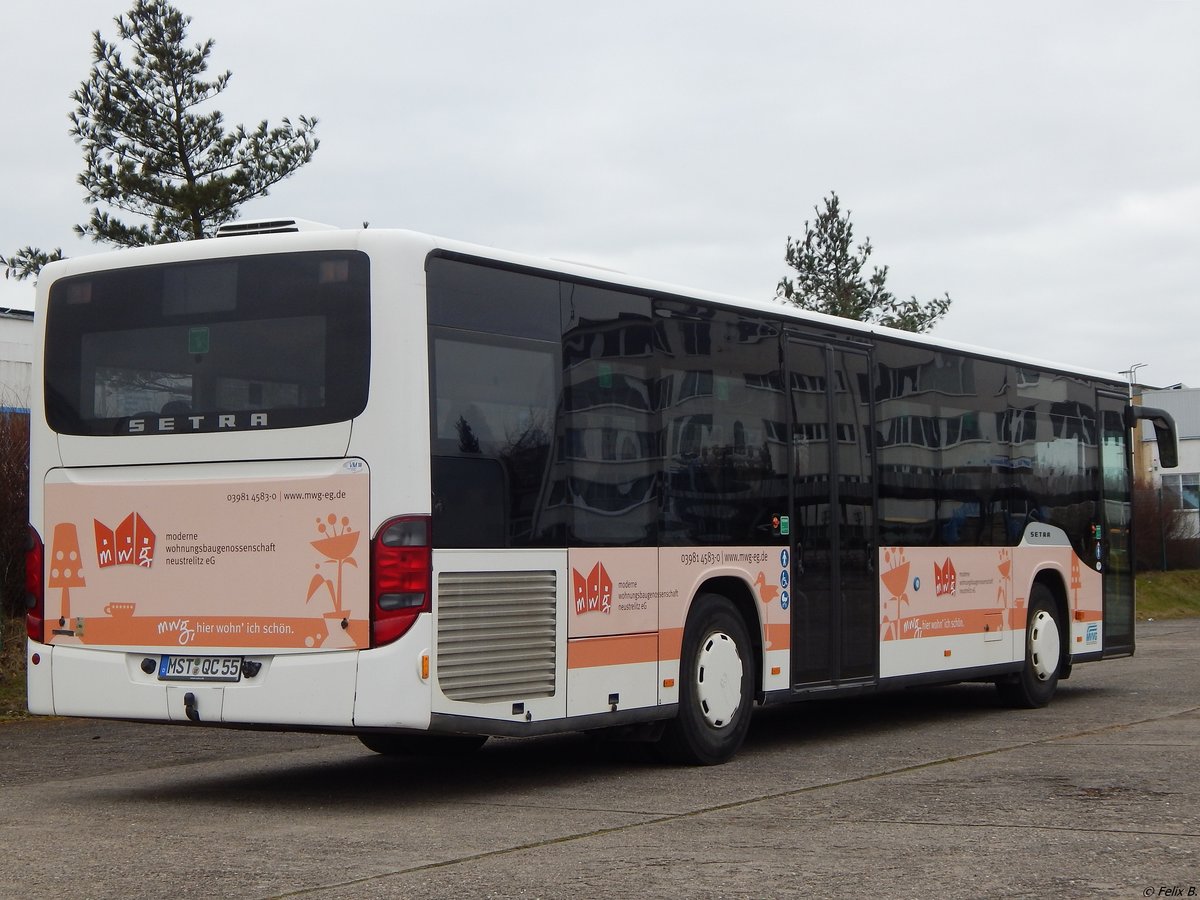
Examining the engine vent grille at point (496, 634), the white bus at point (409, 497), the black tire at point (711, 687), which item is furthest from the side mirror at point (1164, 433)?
the engine vent grille at point (496, 634)

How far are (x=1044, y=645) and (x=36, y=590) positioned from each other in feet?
30.4

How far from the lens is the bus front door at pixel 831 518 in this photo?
12336 mm

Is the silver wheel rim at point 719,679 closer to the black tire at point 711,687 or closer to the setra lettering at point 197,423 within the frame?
Result: the black tire at point 711,687

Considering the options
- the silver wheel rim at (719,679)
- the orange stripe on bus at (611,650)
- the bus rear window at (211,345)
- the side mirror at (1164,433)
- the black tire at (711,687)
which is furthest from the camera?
the side mirror at (1164,433)

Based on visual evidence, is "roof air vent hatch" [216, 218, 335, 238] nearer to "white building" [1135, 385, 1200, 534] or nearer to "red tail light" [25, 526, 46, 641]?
"red tail light" [25, 526, 46, 641]

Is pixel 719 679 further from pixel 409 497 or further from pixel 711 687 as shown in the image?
pixel 409 497

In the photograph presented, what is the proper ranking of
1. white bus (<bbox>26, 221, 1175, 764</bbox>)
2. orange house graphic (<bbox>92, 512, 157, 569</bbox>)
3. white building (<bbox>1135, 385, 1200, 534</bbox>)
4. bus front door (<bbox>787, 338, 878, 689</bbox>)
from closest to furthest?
white bus (<bbox>26, 221, 1175, 764</bbox>) → orange house graphic (<bbox>92, 512, 157, 569</bbox>) → bus front door (<bbox>787, 338, 878, 689</bbox>) → white building (<bbox>1135, 385, 1200, 534</bbox>)

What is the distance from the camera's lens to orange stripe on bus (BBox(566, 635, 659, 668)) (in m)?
9.97

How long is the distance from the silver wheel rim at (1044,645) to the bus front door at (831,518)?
3077mm

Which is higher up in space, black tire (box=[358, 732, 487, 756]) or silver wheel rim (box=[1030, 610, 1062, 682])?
silver wheel rim (box=[1030, 610, 1062, 682])

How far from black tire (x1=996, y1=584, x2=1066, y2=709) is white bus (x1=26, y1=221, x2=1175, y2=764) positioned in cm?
377

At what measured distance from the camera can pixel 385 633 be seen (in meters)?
8.91

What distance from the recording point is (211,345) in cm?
955

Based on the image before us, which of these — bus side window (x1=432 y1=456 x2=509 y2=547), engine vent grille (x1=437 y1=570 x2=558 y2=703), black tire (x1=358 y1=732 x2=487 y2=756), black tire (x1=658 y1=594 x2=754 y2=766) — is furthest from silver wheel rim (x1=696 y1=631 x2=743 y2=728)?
bus side window (x1=432 y1=456 x2=509 y2=547)
